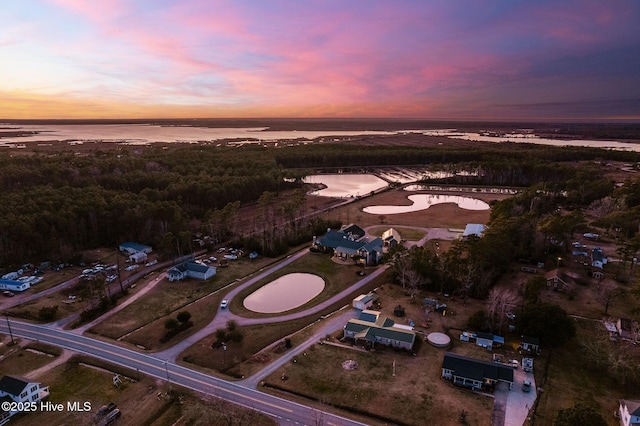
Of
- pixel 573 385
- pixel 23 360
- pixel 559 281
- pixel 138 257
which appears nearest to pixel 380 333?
pixel 573 385

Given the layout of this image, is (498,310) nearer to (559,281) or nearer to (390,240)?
(559,281)

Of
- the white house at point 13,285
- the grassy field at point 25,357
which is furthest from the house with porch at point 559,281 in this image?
the white house at point 13,285

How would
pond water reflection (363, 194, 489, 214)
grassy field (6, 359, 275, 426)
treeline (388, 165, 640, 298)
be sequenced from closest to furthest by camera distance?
1. grassy field (6, 359, 275, 426)
2. treeline (388, 165, 640, 298)
3. pond water reflection (363, 194, 489, 214)

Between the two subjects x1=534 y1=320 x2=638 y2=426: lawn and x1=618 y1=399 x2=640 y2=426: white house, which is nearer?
x1=618 y1=399 x2=640 y2=426: white house

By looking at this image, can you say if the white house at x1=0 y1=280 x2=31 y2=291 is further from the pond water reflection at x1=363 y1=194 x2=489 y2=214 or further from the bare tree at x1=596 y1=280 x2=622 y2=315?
the bare tree at x1=596 y1=280 x2=622 y2=315

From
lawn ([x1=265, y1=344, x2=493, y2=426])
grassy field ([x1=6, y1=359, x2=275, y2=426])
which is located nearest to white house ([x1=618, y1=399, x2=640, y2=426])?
lawn ([x1=265, y1=344, x2=493, y2=426])

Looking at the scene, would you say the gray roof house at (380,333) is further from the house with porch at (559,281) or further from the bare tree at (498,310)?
the house with porch at (559,281)
